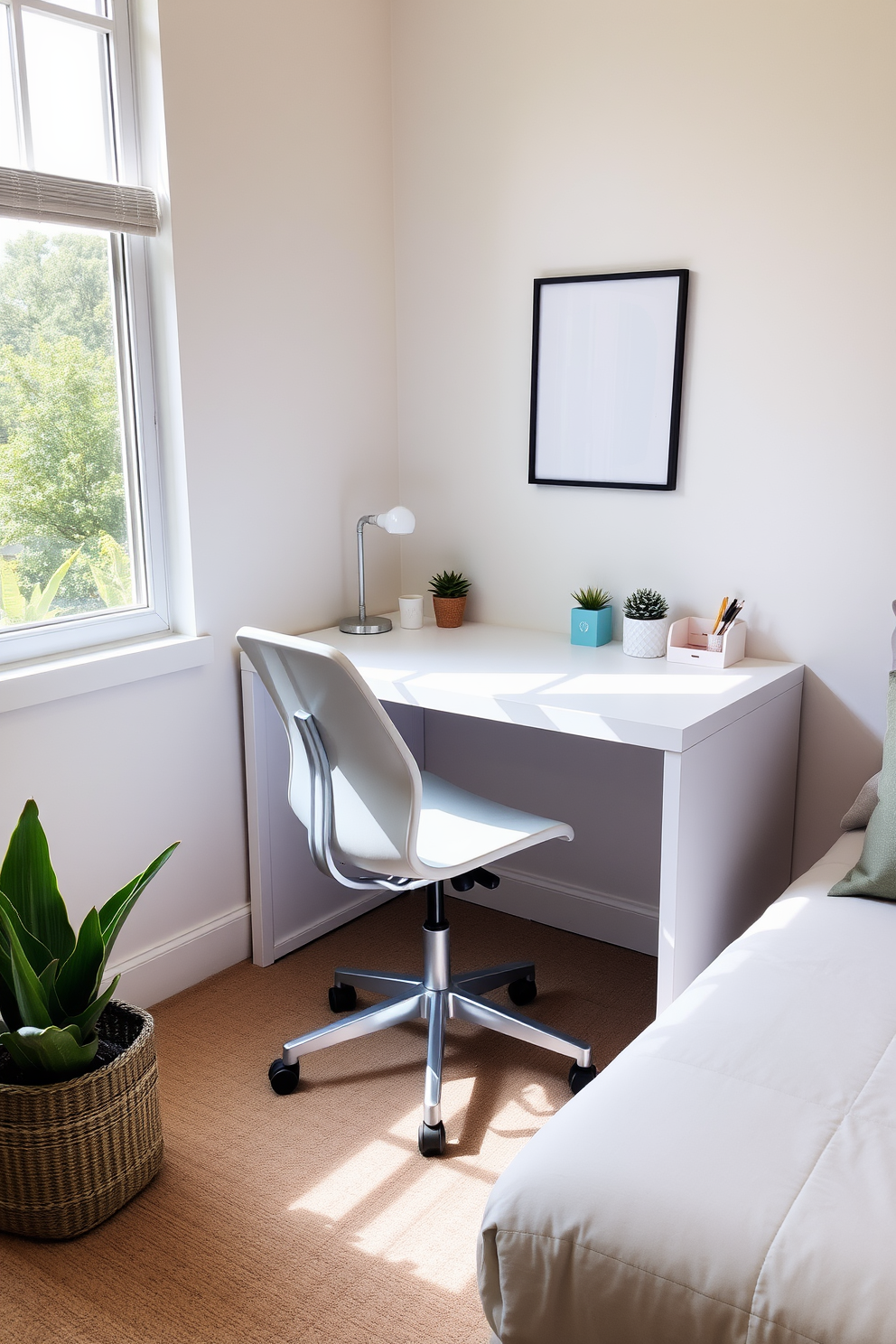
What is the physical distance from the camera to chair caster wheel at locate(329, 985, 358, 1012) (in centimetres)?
236

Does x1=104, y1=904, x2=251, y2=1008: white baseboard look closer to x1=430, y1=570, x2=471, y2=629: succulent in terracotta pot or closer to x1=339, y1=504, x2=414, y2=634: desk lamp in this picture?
x1=339, y1=504, x2=414, y2=634: desk lamp

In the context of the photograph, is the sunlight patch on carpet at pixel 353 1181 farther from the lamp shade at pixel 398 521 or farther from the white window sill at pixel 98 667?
the lamp shade at pixel 398 521

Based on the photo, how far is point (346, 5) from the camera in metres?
2.56

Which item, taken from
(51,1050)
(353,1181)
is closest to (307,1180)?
(353,1181)

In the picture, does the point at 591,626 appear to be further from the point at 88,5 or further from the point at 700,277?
the point at 88,5

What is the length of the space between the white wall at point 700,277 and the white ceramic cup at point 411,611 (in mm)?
180

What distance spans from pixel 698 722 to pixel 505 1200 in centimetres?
93

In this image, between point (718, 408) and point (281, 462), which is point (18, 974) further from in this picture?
point (718, 408)

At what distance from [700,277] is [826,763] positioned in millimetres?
1101

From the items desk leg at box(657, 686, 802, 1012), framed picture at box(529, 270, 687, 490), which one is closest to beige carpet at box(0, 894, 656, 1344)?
desk leg at box(657, 686, 802, 1012)

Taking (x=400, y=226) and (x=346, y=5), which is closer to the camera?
(x=346, y=5)

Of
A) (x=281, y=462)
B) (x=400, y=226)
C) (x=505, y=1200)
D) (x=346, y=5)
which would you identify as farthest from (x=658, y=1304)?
(x=346, y=5)

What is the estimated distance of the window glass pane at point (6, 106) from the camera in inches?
77.0

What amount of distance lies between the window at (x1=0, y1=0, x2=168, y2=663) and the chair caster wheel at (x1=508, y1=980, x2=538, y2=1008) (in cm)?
117
